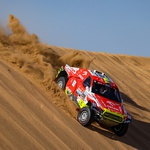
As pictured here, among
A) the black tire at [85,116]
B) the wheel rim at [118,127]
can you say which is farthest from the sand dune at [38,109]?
the wheel rim at [118,127]

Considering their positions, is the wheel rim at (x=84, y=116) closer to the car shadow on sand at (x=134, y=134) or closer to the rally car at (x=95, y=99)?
the rally car at (x=95, y=99)

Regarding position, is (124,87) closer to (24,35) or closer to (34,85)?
(24,35)

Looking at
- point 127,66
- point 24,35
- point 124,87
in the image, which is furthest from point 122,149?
point 127,66

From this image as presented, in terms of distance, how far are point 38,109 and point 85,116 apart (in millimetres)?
1499

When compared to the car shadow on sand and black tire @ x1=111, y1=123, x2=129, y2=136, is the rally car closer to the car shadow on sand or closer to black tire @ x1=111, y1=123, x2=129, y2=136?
black tire @ x1=111, y1=123, x2=129, y2=136

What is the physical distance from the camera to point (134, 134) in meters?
13.5

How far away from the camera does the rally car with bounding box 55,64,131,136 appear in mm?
11000

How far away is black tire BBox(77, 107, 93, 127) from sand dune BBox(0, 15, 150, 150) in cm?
16

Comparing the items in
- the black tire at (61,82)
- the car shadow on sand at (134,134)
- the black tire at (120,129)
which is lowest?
the car shadow on sand at (134,134)

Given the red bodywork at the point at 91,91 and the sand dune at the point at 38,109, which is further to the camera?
the red bodywork at the point at 91,91

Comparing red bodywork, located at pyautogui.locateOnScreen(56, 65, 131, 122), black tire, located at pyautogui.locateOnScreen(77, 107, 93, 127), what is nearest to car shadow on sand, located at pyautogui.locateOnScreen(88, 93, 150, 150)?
black tire, located at pyautogui.locateOnScreen(77, 107, 93, 127)

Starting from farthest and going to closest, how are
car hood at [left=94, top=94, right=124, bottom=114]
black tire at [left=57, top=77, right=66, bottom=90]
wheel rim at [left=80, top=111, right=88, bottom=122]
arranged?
black tire at [left=57, top=77, right=66, bottom=90]
car hood at [left=94, top=94, right=124, bottom=114]
wheel rim at [left=80, top=111, right=88, bottom=122]

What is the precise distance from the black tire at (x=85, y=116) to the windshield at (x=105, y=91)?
85 centimetres

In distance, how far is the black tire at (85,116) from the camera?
1085cm
